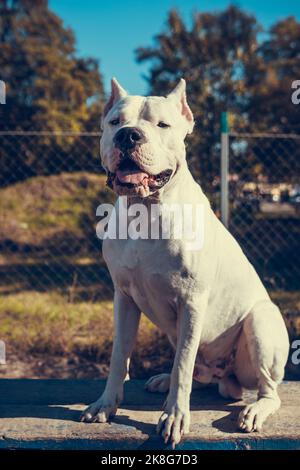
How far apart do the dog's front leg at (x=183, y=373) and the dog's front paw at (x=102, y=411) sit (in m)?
0.26

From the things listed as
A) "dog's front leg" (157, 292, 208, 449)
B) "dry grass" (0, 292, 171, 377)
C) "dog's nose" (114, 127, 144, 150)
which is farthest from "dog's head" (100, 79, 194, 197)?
"dry grass" (0, 292, 171, 377)

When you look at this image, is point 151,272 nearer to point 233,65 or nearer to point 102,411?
point 102,411

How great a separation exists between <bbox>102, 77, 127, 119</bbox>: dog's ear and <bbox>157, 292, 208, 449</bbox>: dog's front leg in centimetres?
93

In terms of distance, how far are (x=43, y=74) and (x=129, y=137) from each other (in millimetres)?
10265

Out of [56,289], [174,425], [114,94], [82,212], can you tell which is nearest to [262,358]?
[174,425]

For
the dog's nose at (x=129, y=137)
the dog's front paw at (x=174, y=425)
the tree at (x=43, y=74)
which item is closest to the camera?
the dog's nose at (x=129, y=137)

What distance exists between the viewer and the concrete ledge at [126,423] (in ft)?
7.26

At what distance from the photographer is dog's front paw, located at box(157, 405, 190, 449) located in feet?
6.95

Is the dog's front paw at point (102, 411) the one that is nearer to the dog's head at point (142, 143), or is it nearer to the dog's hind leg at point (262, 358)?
the dog's hind leg at point (262, 358)

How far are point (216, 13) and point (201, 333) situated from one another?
10857 mm

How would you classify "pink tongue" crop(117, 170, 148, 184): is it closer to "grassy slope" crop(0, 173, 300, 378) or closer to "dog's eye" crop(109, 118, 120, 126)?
"dog's eye" crop(109, 118, 120, 126)

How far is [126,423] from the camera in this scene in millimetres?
2340
